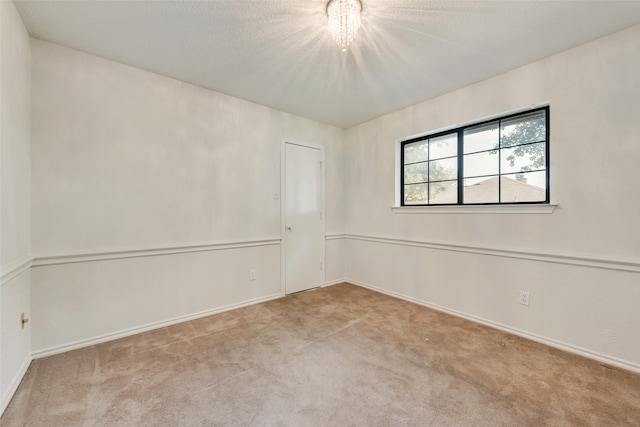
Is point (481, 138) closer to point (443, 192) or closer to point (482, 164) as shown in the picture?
point (482, 164)

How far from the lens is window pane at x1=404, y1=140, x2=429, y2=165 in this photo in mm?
3182

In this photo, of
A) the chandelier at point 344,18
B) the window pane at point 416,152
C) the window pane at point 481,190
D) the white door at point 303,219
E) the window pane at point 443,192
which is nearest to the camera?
the chandelier at point 344,18

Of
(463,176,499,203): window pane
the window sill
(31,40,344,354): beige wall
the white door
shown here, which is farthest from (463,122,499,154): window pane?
(31,40,344,354): beige wall

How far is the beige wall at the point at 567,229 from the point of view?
6.06ft

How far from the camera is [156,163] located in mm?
2457

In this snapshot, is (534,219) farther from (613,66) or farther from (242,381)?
(242,381)

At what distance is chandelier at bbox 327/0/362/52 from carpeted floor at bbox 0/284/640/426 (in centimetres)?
227

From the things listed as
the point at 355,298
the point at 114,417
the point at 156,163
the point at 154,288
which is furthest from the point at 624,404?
the point at 156,163

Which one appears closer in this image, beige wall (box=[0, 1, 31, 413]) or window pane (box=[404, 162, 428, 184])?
beige wall (box=[0, 1, 31, 413])

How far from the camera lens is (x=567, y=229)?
6.81ft

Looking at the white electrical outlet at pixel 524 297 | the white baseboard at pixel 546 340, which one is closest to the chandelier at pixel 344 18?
the white electrical outlet at pixel 524 297

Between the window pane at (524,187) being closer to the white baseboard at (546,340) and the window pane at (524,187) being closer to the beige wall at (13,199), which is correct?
the white baseboard at (546,340)

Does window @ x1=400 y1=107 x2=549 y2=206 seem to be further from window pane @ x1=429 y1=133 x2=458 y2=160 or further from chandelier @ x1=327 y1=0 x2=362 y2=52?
chandelier @ x1=327 y1=0 x2=362 y2=52

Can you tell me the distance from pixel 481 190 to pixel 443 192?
1.31ft
